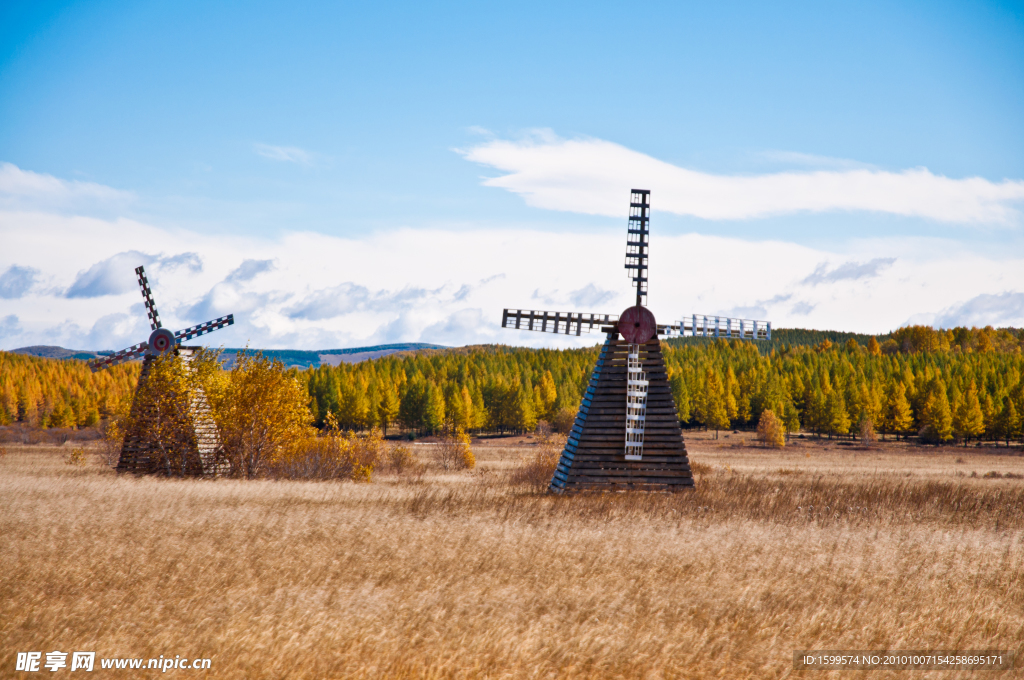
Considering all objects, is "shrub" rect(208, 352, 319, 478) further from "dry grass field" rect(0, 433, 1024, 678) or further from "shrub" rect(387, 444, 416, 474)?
"shrub" rect(387, 444, 416, 474)

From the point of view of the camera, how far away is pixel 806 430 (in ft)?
355

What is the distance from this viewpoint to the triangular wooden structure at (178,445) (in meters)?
27.6

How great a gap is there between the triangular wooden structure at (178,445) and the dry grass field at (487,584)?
9959 mm

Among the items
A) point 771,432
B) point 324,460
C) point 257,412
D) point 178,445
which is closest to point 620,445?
point 324,460

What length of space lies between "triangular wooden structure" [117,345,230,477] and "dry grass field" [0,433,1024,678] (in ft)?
32.7

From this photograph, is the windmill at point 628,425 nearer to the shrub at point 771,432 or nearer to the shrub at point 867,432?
the shrub at point 771,432

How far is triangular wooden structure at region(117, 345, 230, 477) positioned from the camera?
2756 centimetres

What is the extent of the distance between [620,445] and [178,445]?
55.6 ft

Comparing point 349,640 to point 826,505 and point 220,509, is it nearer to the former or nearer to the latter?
point 220,509

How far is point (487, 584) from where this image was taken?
10.7 meters

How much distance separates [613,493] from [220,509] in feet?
35.6

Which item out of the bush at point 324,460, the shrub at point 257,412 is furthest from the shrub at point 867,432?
the shrub at point 257,412

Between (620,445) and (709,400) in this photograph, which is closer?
(620,445)

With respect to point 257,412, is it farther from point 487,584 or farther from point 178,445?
point 487,584
